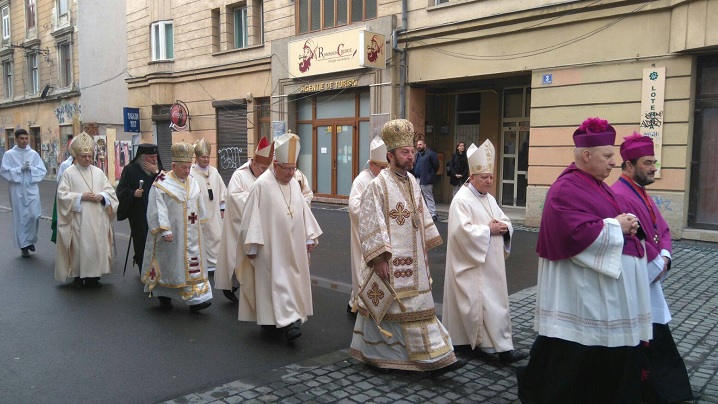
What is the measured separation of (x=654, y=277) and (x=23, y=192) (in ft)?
33.4

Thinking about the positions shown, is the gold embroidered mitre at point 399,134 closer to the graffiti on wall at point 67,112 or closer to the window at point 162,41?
the window at point 162,41

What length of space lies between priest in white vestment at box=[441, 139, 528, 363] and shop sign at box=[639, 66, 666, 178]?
741 centimetres

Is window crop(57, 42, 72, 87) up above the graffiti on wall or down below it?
above

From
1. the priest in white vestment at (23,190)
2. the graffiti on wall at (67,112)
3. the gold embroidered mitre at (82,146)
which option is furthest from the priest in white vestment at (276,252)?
the graffiti on wall at (67,112)

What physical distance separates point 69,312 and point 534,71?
10.5 metres

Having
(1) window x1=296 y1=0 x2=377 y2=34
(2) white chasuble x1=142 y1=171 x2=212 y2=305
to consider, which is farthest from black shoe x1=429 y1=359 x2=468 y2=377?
(1) window x1=296 y1=0 x2=377 y2=34

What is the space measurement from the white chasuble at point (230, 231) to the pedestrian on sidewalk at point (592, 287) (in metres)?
4.12

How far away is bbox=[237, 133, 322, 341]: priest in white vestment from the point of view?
551 centimetres

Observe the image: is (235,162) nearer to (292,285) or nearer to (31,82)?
(292,285)

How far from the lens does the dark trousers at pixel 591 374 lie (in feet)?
11.9

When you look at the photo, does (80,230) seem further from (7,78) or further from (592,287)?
(7,78)

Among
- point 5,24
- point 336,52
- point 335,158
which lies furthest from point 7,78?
point 336,52

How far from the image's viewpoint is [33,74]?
34.4 metres

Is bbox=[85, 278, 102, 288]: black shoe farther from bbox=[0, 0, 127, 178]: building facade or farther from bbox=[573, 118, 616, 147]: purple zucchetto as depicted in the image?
bbox=[0, 0, 127, 178]: building facade
